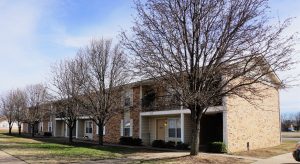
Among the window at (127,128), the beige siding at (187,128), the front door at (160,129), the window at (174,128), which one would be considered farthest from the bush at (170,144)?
the window at (127,128)

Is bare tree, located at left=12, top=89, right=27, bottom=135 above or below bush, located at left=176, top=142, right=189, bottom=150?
above

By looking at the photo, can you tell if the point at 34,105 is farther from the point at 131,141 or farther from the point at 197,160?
the point at 197,160

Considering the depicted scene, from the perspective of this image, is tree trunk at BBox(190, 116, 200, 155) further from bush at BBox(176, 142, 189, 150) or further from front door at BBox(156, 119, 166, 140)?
front door at BBox(156, 119, 166, 140)

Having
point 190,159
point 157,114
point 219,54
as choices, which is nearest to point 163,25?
point 219,54

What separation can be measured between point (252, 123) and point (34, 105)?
3075cm

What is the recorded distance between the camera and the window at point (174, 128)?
95.3 ft

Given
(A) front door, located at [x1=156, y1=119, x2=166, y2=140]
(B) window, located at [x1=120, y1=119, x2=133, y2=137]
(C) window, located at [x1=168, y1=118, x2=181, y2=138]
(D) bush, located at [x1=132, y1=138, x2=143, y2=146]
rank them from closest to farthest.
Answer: (C) window, located at [x1=168, y1=118, x2=181, y2=138] < (D) bush, located at [x1=132, y1=138, x2=143, y2=146] < (A) front door, located at [x1=156, y1=119, x2=166, y2=140] < (B) window, located at [x1=120, y1=119, x2=133, y2=137]

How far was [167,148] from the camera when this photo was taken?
2719cm

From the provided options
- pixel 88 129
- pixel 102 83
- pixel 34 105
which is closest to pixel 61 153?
pixel 102 83

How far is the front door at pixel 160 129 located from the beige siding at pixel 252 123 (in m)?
7.35

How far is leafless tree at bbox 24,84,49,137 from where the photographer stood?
4582cm

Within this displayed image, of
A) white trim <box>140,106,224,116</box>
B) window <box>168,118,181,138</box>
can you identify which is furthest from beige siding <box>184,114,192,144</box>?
window <box>168,118,181,138</box>

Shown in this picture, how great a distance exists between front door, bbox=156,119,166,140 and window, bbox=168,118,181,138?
3.53 feet

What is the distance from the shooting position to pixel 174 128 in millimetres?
29484
